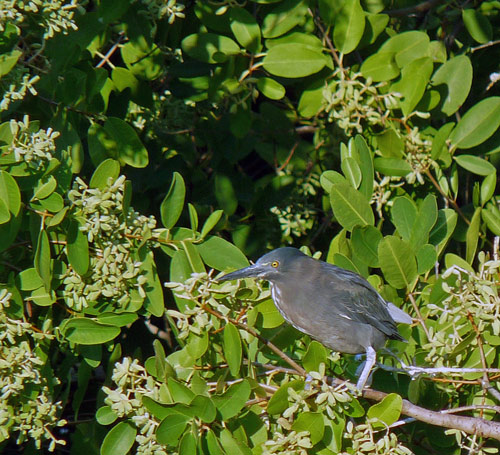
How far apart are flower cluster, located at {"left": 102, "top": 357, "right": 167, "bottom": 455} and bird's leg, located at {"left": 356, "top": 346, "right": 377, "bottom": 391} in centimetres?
85

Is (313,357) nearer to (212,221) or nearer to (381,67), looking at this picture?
(212,221)

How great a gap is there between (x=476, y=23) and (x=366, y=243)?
169 cm

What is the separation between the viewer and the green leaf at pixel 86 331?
10.2 ft

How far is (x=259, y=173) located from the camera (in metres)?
6.23

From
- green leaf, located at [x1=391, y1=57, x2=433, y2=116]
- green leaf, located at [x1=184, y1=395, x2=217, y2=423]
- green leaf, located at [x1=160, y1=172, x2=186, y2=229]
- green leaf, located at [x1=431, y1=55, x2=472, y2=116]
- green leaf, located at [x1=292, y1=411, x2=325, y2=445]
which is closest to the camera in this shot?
green leaf, located at [x1=184, y1=395, x2=217, y2=423]

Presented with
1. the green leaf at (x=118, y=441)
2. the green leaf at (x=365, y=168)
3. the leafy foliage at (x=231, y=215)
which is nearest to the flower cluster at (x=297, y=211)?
the leafy foliage at (x=231, y=215)

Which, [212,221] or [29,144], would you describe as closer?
[29,144]

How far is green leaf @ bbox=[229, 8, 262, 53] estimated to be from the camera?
385cm

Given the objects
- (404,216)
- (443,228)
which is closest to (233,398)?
(404,216)

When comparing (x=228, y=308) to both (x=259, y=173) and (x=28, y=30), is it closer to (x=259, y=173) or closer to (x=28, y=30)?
(x=28, y=30)

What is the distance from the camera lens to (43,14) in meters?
3.30

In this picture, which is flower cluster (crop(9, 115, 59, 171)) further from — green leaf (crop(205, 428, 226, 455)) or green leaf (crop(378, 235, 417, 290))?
green leaf (crop(378, 235, 417, 290))

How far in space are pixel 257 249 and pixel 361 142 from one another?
3.47 ft

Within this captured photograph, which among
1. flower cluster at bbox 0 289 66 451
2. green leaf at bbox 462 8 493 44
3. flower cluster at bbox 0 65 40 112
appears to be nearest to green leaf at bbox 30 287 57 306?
flower cluster at bbox 0 289 66 451
